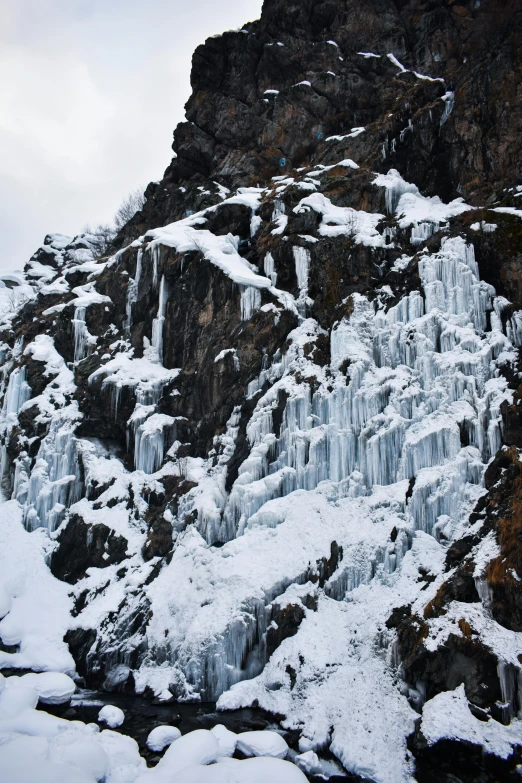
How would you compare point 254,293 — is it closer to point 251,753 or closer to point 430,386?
point 430,386

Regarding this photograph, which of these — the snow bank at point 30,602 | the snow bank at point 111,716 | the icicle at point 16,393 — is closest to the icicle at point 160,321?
the icicle at point 16,393

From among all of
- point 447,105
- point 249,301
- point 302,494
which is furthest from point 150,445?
point 447,105

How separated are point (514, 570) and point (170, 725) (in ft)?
29.7

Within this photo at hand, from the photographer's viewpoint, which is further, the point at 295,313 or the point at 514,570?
the point at 295,313

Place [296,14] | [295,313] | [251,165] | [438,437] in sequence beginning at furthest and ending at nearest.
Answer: [296,14], [251,165], [295,313], [438,437]

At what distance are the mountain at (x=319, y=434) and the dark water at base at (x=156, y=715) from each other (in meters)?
0.44

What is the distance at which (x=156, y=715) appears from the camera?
13945mm

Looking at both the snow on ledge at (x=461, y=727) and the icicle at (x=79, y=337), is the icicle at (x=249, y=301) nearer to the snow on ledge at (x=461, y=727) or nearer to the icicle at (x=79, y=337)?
the icicle at (x=79, y=337)

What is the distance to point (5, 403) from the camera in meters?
26.4

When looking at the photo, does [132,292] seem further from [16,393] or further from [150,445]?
[150,445]

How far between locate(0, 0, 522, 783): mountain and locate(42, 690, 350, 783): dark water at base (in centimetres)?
44

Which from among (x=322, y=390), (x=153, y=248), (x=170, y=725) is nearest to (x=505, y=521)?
(x=322, y=390)

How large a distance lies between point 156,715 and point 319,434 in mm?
9361

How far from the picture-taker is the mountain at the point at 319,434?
12.5 m
